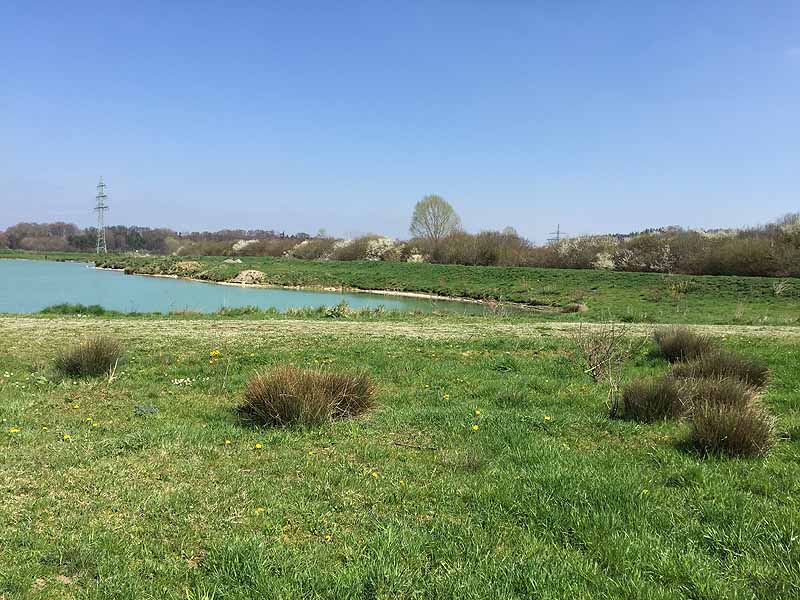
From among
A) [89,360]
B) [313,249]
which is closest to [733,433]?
[89,360]

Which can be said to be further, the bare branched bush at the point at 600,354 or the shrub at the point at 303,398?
the bare branched bush at the point at 600,354

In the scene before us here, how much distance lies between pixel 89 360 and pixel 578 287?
40439 millimetres

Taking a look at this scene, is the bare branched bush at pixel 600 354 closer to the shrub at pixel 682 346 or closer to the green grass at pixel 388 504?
the shrub at pixel 682 346

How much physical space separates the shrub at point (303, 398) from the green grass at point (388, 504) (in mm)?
263

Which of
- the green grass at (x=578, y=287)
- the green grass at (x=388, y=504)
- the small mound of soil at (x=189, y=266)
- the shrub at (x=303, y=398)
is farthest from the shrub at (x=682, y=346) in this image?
the small mound of soil at (x=189, y=266)

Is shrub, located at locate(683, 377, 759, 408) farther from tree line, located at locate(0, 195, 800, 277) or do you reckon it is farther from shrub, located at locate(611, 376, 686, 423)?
tree line, located at locate(0, 195, 800, 277)

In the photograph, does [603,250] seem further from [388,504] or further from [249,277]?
[388,504]

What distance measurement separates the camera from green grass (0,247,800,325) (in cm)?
2655

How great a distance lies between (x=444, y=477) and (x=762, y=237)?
181 feet

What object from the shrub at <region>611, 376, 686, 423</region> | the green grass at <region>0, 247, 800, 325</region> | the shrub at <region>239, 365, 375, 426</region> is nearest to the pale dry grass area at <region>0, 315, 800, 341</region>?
the green grass at <region>0, 247, 800, 325</region>

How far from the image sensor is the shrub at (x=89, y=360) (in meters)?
9.31

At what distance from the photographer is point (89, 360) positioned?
942cm

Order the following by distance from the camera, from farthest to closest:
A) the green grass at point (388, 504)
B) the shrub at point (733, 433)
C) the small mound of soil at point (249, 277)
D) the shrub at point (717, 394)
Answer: the small mound of soil at point (249, 277) < the shrub at point (717, 394) < the shrub at point (733, 433) < the green grass at point (388, 504)

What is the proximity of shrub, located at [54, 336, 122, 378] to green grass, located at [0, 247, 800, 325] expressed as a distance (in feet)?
52.3
